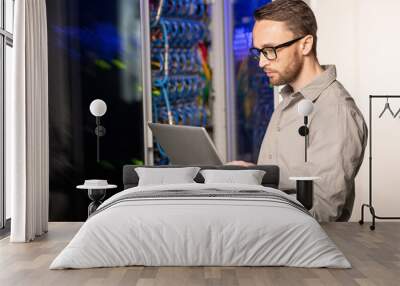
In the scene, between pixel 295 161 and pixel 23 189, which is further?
pixel 295 161

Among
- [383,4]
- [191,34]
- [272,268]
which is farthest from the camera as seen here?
[191,34]

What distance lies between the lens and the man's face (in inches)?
224

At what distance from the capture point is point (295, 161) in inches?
222

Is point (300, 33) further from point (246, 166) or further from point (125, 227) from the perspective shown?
point (125, 227)

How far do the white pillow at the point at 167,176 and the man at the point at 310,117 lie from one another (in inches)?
21.4

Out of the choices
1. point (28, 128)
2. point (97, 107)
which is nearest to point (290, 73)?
point (97, 107)

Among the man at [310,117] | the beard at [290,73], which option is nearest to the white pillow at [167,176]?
the man at [310,117]

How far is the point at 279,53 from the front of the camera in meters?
5.73

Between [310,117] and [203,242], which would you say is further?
[310,117]

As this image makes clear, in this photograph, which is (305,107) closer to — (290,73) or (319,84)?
(319,84)

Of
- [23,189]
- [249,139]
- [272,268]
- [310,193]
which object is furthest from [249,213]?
[249,139]

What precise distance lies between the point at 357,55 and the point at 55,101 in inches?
133

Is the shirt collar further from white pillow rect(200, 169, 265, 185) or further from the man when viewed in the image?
white pillow rect(200, 169, 265, 185)

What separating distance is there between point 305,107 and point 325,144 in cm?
37
